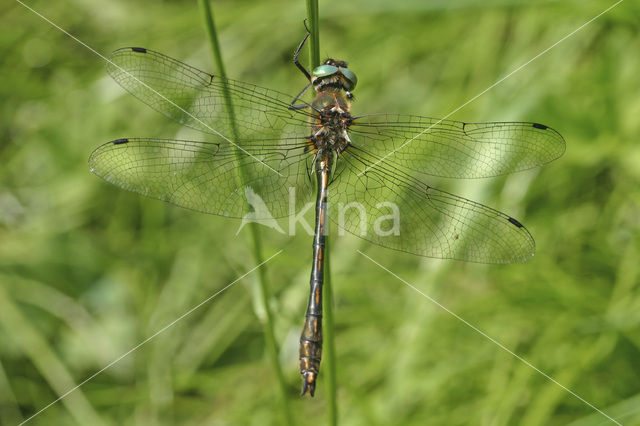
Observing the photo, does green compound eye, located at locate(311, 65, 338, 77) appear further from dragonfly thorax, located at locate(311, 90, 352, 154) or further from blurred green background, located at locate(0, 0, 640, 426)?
blurred green background, located at locate(0, 0, 640, 426)

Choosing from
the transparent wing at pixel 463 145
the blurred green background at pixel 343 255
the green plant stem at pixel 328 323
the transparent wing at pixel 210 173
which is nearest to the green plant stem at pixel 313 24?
the green plant stem at pixel 328 323

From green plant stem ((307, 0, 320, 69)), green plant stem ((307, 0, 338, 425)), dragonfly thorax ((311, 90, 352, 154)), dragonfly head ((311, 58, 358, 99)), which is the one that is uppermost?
dragonfly head ((311, 58, 358, 99))

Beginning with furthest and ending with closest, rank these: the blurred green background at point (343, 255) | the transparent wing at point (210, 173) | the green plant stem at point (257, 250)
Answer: the blurred green background at point (343, 255) < the transparent wing at point (210, 173) < the green plant stem at point (257, 250)

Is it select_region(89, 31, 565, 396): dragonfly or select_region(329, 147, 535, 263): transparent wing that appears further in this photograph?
select_region(329, 147, 535, 263): transparent wing

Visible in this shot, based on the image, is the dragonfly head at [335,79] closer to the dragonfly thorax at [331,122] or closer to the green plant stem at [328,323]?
the dragonfly thorax at [331,122]

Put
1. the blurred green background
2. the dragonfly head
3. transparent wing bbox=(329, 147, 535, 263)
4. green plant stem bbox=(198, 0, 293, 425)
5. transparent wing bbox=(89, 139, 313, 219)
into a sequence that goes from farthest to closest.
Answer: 1. the blurred green background
2. transparent wing bbox=(329, 147, 535, 263)
3. the dragonfly head
4. transparent wing bbox=(89, 139, 313, 219)
5. green plant stem bbox=(198, 0, 293, 425)

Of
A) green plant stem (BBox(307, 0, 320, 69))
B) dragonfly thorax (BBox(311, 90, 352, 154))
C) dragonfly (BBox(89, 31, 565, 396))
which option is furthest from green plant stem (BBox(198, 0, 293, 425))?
dragonfly thorax (BBox(311, 90, 352, 154))

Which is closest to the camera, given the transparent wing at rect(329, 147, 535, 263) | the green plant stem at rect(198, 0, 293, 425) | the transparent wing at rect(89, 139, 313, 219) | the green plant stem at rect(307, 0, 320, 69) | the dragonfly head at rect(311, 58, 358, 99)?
the green plant stem at rect(307, 0, 320, 69)
